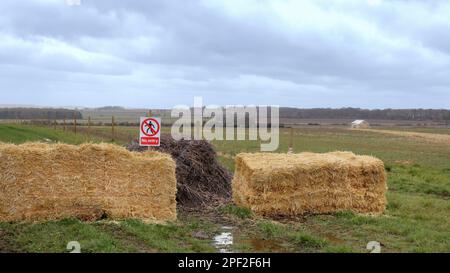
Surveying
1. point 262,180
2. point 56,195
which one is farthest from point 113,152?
point 262,180

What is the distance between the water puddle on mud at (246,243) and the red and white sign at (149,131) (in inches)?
118

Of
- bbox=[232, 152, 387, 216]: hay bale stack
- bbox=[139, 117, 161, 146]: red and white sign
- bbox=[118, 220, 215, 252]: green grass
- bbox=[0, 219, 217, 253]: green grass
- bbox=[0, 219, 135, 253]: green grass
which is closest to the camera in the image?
bbox=[0, 219, 135, 253]: green grass

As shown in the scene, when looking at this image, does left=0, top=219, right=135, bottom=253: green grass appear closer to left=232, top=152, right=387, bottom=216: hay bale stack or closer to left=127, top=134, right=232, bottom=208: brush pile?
left=232, top=152, right=387, bottom=216: hay bale stack

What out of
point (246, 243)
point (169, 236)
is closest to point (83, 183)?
point (169, 236)

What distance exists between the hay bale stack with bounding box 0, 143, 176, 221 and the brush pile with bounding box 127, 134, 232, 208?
2291 millimetres

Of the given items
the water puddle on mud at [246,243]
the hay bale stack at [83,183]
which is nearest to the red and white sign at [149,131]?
the hay bale stack at [83,183]

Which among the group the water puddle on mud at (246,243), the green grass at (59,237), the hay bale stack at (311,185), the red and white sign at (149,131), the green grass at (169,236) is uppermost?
the red and white sign at (149,131)

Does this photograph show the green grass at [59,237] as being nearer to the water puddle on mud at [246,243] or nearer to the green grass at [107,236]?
the green grass at [107,236]

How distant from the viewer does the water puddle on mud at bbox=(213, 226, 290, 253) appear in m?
8.50

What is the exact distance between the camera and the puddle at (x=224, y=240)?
27.7ft

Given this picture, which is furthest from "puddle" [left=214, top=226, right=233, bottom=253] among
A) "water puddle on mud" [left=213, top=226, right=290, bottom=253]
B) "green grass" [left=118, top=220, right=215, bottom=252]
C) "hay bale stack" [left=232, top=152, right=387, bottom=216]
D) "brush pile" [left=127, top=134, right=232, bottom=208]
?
"brush pile" [left=127, top=134, right=232, bottom=208]

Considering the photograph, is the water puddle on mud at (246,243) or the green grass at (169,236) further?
the water puddle on mud at (246,243)

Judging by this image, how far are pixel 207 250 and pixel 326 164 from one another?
447 centimetres
